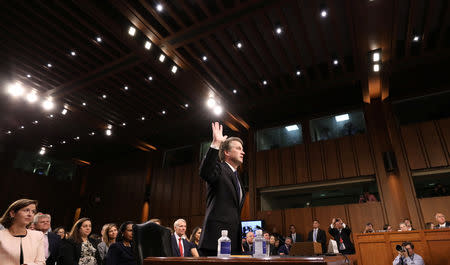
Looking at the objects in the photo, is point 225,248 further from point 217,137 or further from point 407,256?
point 407,256

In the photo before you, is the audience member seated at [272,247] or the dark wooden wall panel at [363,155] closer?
the audience member seated at [272,247]

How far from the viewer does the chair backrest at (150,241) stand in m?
1.59

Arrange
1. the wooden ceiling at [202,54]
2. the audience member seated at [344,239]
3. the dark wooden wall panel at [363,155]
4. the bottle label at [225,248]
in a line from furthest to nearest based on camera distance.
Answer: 1. the dark wooden wall panel at [363,155]
2. the wooden ceiling at [202,54]
3. the audience member seated at [344,239]
4. the bottle label at [225,248]

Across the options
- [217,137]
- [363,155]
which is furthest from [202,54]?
[363,155]

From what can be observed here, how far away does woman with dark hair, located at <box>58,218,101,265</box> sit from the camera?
10.3 feet

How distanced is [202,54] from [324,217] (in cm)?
551

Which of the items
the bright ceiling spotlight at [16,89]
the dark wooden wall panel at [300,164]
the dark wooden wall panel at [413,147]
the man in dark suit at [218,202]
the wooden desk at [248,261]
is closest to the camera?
the wooden desk at [248,261]

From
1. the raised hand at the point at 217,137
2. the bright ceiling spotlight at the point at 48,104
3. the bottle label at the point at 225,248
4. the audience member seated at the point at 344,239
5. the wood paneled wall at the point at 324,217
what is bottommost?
the bottle label at the point at 225,248

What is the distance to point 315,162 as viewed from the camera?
861cm

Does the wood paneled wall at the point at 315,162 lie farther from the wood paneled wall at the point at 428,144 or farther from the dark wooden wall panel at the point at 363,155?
the wood paneled wall at the point at 428,144

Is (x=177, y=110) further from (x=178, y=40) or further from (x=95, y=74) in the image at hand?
(x=178, y=40)

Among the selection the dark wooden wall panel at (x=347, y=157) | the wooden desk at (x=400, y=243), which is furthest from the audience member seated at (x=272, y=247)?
the dark wooden wall panel at (x=347, y=157)

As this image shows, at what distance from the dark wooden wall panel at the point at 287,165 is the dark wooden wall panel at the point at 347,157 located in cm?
147

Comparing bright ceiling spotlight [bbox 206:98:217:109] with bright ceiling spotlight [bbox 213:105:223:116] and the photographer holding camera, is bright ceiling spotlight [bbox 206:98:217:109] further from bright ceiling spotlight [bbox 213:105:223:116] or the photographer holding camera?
the photographer holding camera
